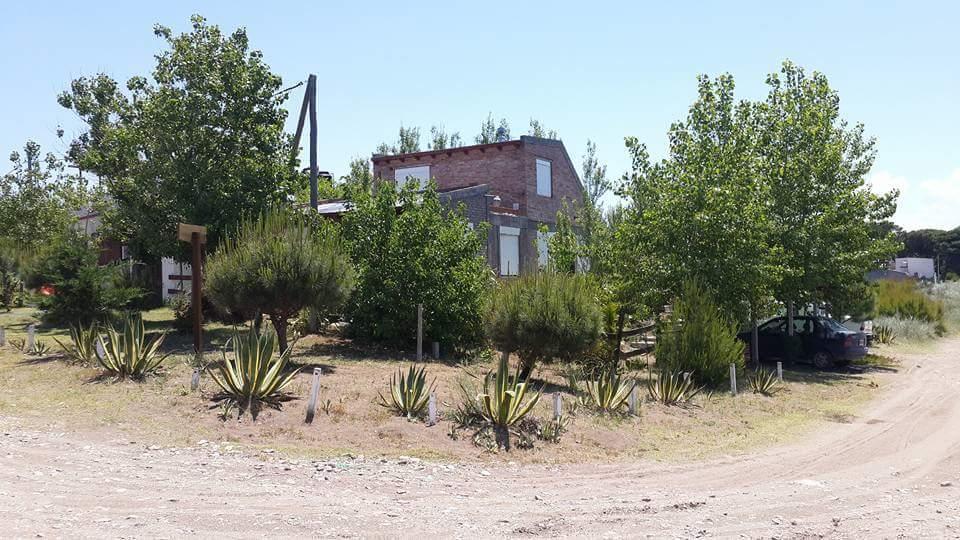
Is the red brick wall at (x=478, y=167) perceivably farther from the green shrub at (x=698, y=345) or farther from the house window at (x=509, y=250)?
the green shrub at (x=698, y=345)

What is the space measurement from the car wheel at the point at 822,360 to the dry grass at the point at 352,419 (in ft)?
21.4

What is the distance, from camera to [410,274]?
1723cm

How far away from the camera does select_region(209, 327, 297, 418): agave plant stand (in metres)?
10.5

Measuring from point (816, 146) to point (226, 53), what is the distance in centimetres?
1465

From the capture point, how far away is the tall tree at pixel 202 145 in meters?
17.8

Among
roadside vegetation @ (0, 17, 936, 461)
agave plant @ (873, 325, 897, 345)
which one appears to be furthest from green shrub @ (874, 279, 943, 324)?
roadside vegetation @ (0, 17, 936, 461)

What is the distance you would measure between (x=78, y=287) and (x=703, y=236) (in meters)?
12.9

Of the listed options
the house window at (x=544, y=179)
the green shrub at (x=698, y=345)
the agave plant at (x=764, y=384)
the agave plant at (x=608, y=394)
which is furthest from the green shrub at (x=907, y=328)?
the agave plant at (x=608, y=394)

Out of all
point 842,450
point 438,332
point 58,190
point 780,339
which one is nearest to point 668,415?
point 842,450

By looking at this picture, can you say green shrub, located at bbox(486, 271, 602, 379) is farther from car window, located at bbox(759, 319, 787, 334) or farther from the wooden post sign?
car window, located at bbox(759, 319, 787, 334)

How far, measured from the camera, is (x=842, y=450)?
1062 centimetres

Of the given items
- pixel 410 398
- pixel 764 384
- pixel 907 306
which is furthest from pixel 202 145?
pixel 907 306

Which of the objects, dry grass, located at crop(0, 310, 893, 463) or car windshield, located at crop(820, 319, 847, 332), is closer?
dry grass, located at crop(0, 310, 893, 463)

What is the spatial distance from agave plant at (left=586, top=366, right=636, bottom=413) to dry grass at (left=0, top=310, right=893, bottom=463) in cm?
36
